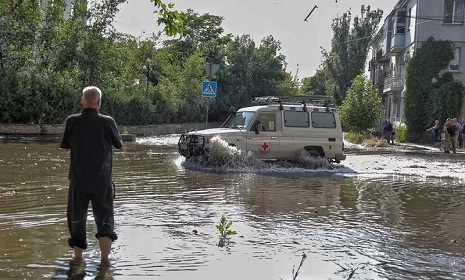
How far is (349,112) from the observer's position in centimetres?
3800

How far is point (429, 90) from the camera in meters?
40.8

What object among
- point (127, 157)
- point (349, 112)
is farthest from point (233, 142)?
point (349, 112)

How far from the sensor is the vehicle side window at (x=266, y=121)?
56.0 feet

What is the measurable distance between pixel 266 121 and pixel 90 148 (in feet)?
36.9

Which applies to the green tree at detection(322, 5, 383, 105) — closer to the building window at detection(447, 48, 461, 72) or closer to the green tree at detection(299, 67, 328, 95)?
the building window at detection(447, 48, 461, 72)

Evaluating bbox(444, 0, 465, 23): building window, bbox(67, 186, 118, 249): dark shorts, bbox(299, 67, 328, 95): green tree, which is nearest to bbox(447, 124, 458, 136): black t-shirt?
bbox(444, 0, 465, 23): building window

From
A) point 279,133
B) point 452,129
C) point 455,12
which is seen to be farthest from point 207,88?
point 455,12

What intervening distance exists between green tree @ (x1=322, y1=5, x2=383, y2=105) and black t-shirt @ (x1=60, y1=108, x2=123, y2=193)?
226 ft

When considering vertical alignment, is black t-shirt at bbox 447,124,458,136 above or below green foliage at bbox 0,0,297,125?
below

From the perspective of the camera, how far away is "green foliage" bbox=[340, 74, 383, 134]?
38.0m

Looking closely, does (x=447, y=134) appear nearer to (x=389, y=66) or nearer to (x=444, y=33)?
(x=444, y=33)

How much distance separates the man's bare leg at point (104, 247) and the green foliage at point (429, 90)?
35433 millimetres

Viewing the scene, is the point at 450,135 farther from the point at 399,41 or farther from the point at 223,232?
the point at 223,232

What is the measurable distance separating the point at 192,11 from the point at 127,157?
62.6 m
